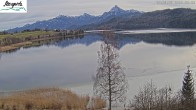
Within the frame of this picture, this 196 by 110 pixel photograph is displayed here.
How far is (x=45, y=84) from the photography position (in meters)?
29.9

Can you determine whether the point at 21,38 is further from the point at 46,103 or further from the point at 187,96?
the point at 187,96

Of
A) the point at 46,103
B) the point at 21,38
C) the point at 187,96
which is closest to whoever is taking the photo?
the point at 187,96

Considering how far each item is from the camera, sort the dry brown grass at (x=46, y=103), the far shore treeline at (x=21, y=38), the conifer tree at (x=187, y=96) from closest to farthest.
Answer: the conifer tree at (x=187, y=96), the dry brown grass at (x=46, y=103), the far shore treeline at (x=21, y=38)

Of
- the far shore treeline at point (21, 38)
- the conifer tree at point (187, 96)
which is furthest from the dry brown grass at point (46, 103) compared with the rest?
the far shore treeline at point (21, 38)

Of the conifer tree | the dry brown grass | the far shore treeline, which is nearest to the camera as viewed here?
the conifer tree

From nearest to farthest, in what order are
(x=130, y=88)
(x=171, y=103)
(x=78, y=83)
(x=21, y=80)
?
(x=171, y=103) → (x=130, y=88) → (x=78, y=83) → (x=21, y=80)

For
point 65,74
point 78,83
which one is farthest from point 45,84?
point 65,74

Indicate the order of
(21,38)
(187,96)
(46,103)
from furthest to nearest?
1. (21,38)
2. (46,103)
3. (187,96)

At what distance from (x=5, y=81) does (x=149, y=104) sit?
19.0 meters

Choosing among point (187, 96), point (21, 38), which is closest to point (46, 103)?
point (187, 96)

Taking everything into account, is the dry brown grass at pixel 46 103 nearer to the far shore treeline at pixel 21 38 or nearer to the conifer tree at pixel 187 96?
the conifer tree at pixel 187 96

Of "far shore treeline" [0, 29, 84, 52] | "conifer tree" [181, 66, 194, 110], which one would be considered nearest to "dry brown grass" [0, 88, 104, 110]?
"conifer tree" [181, 66, 194, 110]

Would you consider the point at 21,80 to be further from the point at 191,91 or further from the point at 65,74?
the point at 191,91

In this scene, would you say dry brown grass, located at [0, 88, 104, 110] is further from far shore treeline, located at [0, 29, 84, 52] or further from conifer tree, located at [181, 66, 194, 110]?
far shore treeline, located at [0, 29, 84, 52]
